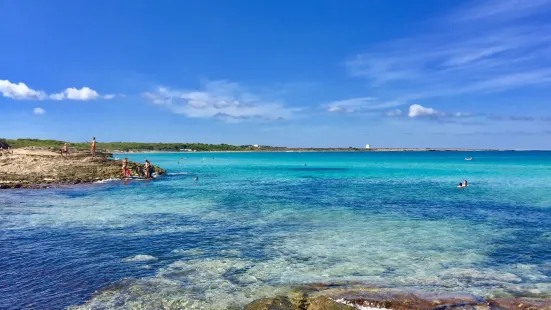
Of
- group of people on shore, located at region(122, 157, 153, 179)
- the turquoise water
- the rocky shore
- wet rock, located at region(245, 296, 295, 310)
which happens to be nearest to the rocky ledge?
wet rock, located at region(245, 296, 295, 310)

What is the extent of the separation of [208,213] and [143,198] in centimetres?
1045

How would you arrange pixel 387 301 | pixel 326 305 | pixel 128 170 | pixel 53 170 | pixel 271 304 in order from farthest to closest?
pixel 128 170, pixel 53 170, pixel 271 304, pixel 387 301, pixel 326 305

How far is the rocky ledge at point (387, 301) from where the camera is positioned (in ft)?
36.2

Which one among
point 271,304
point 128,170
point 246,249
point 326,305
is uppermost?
point 128,170

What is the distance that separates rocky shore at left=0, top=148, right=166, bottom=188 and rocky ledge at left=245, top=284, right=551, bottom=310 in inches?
1582

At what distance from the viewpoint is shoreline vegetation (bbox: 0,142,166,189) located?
4572 centimetres

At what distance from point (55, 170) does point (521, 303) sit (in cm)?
5414

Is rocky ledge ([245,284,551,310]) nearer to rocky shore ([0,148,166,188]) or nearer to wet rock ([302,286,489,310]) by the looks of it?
wet rock ([302,286,489,310])

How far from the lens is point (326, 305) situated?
36.3 ft

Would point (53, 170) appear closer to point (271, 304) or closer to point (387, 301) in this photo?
point (271, 304)

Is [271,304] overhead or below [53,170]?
below

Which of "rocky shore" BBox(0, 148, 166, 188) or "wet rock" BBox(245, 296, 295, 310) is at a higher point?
"rocky shore" BBox(0, 148, 166, 188)

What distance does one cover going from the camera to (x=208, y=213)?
94.3 feet

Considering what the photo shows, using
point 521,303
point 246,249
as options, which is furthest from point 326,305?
point 246,249
